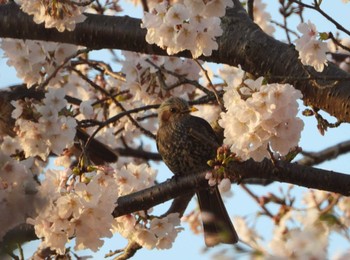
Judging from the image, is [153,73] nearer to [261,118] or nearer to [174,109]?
[174,109]

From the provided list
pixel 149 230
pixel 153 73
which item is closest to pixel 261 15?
pixel 153 73

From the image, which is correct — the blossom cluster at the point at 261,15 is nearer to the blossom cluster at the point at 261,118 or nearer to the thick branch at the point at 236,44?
the thick branch at the point at 236,44

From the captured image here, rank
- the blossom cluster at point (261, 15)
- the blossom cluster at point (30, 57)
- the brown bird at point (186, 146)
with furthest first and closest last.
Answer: the blossom cluster at point (261, 15) < the brown bird at point (186, 146) < the blossom cluster at point (30, 57)

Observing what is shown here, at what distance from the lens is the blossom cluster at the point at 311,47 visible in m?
3.25

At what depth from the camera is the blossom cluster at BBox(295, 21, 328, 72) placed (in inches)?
128

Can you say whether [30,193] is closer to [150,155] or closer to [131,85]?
[131,85]

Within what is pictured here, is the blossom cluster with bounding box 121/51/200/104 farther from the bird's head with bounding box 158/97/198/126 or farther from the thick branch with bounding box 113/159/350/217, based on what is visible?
the thick branch with bounding box 113/159/350/217

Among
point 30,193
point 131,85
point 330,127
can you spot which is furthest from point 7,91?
point 30,193

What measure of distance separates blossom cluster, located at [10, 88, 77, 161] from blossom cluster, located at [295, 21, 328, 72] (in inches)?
49.0

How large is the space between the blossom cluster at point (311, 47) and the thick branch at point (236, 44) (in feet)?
0.87

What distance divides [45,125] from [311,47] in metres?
1.39

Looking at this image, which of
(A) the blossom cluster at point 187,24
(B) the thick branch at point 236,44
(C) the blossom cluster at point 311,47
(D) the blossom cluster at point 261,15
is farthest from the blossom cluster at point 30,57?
(D) the blossom cluster at point 261,15

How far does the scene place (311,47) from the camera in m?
3.26

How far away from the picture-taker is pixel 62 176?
143 inches
